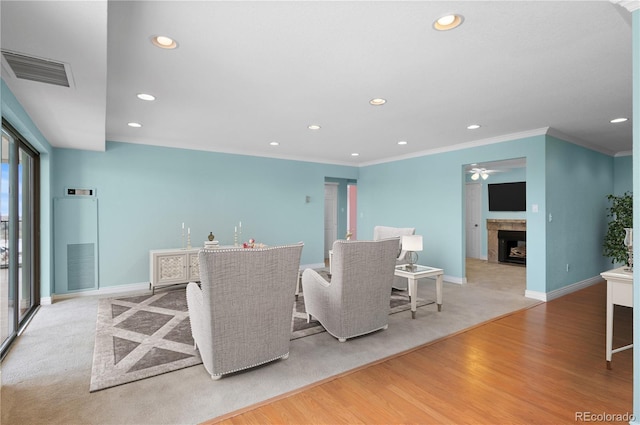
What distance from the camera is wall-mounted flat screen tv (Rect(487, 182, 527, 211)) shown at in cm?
796

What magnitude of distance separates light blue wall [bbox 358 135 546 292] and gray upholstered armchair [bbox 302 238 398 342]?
9.11 feet

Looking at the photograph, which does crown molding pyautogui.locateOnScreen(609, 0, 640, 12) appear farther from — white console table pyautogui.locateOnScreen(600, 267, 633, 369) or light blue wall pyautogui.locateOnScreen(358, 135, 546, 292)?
light blue wall pyautogui.locateOnScreen(358, 135, 546, 292)

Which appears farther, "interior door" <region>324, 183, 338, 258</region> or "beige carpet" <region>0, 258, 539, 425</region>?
"interior door" <region>324, 183, 338, 258</region>

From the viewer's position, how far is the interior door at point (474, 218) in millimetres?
9031

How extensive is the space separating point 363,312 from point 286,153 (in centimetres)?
409

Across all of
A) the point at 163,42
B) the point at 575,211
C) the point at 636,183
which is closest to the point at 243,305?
the point at 163,42

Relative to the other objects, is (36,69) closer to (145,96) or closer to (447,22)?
(145,96)

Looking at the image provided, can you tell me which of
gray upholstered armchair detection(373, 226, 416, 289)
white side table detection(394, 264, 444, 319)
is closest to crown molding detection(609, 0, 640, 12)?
white side table detection(394, 264, 444, 319)

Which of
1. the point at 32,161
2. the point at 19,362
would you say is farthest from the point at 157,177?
the point at 19,362

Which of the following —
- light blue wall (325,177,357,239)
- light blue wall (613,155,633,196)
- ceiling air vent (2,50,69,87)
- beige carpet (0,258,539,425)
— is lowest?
beige carpet (0,258,539,425)

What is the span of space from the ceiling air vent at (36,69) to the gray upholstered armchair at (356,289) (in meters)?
2.34

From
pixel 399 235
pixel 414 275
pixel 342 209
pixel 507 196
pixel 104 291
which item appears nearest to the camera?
pixel 414 275

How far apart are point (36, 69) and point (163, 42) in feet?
2.73

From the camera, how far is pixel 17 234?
136 inches
